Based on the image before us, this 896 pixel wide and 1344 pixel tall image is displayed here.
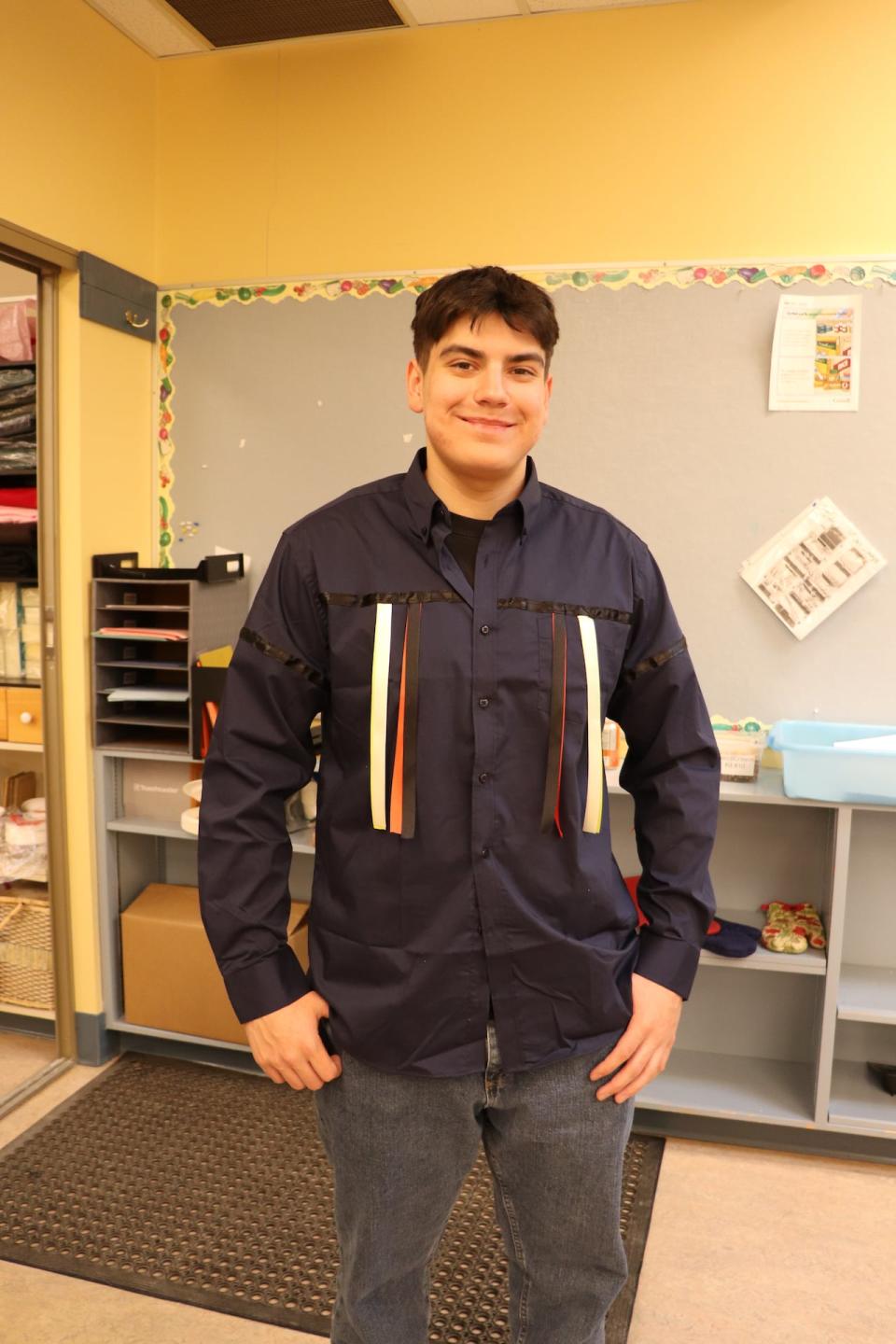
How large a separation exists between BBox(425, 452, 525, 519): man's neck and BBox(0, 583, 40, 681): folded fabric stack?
1.80 metres

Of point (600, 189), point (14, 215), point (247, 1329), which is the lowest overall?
point (247, 1329)

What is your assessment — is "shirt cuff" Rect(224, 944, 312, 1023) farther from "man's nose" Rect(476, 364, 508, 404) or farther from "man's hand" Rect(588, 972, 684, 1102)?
"man's nose" Rect(476, 364, 508, 404)

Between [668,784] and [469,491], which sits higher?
[469,491]

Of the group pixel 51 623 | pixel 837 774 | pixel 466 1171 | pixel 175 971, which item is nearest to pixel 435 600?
pixel 466 1171

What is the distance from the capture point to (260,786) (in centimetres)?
129

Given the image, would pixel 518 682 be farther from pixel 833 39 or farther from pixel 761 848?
pixel 833 39

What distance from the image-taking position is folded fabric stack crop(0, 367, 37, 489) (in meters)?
2.72

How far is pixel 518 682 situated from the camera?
1281mm

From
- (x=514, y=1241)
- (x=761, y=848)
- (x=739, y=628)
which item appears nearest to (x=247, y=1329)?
(x=514, y=1241)

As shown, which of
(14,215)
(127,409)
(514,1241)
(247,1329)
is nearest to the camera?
(514,1241)

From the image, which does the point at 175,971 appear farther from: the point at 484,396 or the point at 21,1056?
the point at 484,396

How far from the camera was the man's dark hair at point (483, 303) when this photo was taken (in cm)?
127

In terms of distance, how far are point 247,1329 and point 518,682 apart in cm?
139

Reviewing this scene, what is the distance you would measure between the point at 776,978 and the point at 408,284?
1.98 m
